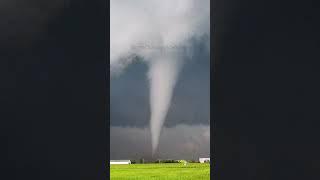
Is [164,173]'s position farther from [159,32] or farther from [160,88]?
[159,32]

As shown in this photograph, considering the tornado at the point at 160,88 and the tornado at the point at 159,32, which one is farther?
the tornado at the point at 160,88

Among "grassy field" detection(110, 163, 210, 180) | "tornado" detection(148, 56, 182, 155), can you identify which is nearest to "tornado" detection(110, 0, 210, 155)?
"tornado" detection(148, 56, 182, 155)

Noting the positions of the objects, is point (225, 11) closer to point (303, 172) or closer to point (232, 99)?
point (232, 99)

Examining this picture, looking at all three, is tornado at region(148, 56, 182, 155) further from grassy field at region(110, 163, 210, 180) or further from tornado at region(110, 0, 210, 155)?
grassy field at region(110, 163, 210, 180)

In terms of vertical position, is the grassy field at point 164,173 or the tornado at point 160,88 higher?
the tornado at point 160,88

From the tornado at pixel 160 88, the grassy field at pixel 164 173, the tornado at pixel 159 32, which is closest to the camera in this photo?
the grassy field at pixel 164 173

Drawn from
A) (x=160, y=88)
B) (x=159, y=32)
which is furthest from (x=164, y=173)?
(x=159, y=32)

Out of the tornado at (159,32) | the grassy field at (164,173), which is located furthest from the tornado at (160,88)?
the grassy field at (164,173)

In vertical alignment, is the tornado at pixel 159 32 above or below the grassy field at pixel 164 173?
above

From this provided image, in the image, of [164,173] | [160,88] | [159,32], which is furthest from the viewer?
[160,88]

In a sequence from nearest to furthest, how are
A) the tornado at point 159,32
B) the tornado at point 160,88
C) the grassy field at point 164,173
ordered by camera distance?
the grassy field at point 164,173, the tornado at point 159,32, the tornado at point 160,88

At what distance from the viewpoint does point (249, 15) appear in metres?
2.59

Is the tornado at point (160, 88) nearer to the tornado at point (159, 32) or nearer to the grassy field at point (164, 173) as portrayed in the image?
the tornado at point (159, 32)
